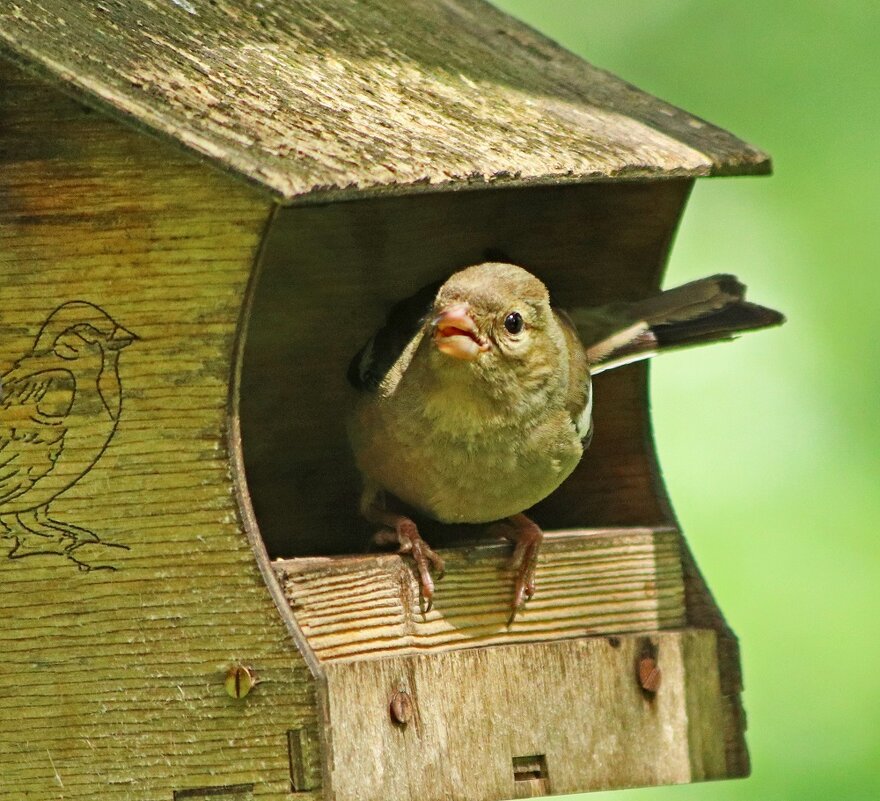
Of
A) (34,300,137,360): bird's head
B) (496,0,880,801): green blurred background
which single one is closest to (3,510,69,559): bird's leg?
(34,300,137,360): bird's head

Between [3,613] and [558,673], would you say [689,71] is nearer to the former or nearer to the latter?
[558,673]

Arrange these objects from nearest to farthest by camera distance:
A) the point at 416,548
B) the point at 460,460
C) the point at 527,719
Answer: the point at 416,548 → the point at 527,719 → the point at 460,460

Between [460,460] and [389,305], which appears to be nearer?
[460,460]

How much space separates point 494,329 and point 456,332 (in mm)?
162

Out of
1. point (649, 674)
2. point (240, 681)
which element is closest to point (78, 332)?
point (240, 681)

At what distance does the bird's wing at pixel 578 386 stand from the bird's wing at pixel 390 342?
1.45ft

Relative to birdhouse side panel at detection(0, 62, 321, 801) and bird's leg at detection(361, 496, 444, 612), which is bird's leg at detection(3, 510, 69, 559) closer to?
birdhouse side panel at detection(0, 62, 321, 801)

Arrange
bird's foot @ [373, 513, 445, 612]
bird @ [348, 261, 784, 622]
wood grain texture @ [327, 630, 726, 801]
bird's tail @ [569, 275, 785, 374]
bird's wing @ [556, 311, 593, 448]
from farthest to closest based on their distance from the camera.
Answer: bird's tail @ [569, 275, 785, 374]
bird's wing @ [556, 311, 593, 448]
bird @ [348, 261, 784, 622]
bird's foot @ [373, 513, 445, 612]
wood grain texture @ [327, 630, 726, 801]

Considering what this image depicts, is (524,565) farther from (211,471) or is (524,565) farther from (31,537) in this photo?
(31,537)

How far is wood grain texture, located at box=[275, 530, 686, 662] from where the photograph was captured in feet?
12.8

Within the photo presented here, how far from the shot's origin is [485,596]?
4.32m

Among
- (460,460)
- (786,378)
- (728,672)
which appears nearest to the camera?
(460,460)

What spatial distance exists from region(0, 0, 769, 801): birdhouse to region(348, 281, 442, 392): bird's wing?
23.1 inches

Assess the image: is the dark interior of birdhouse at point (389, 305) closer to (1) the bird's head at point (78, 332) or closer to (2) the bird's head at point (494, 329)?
(2) the bird's head at point (494, 329)
